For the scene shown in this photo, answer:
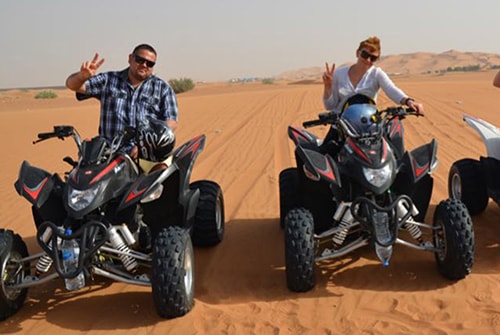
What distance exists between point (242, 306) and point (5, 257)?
178 centimetres

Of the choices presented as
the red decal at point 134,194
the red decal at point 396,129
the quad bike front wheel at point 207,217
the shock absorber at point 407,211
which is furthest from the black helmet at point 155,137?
the red decal at point 396,129

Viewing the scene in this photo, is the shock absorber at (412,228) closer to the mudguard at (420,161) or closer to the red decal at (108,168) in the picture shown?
the mudguard at (420,161)

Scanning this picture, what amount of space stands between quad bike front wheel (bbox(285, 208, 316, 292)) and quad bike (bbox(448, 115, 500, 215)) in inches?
93.3

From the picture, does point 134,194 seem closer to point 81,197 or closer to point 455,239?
point 81,197

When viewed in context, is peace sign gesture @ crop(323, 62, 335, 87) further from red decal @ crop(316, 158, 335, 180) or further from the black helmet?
the black helmet

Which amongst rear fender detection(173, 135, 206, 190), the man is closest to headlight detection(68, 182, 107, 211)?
rear fender detection(173, 135, 206, 190)

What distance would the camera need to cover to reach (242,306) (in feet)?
14.3

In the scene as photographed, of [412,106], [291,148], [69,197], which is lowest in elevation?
[291,148]

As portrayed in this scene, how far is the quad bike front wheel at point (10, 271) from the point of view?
403cm

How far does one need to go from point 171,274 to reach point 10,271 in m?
1.24

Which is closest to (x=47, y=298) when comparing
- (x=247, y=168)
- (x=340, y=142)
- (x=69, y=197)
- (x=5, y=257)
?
(x=5, y=257)

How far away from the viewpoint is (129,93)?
543 centimetres

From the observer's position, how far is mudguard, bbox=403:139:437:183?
15.1 feet

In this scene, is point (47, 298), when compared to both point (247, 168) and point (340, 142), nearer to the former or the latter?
point (340, 142)
